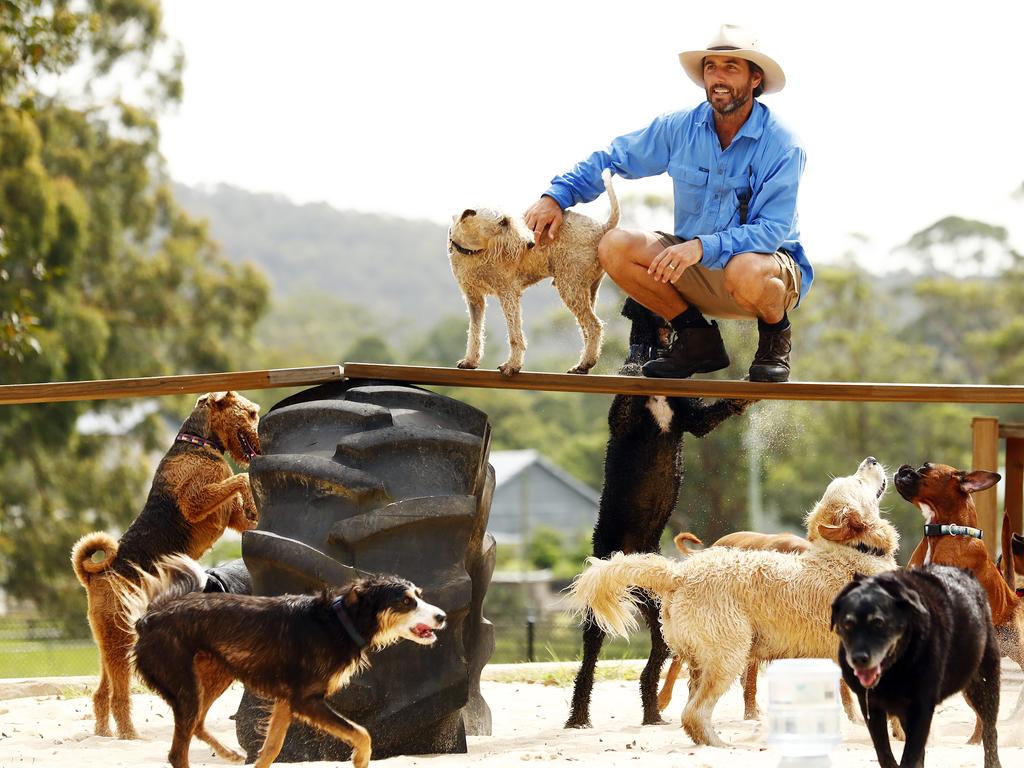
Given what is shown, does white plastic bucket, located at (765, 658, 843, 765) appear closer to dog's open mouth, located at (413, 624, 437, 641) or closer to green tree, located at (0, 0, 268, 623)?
dog's open mouth, located at (413, 624, 437, 641)

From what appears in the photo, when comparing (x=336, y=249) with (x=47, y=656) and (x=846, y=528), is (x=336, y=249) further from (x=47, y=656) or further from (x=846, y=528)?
(x=846, y=528)

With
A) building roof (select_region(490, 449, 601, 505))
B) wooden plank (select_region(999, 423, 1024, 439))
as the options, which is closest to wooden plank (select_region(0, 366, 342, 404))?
wooden plank (select_region(999, 423, 1024, 439))

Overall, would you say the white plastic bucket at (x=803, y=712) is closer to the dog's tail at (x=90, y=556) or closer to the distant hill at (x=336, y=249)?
the dog's tail at (x=90, y=556)

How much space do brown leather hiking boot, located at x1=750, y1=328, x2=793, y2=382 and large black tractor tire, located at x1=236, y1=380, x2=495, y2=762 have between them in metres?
1.38

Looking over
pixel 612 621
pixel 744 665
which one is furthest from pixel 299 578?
pixel 744 665

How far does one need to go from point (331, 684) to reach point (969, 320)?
50.3 metres

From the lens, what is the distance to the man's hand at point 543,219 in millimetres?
6383

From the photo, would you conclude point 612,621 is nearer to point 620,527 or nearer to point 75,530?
point 620,527

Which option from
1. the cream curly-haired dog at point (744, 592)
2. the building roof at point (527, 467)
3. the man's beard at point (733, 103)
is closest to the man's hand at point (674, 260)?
the man's beard at point (733, 103)

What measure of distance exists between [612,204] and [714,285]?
598 millimetres

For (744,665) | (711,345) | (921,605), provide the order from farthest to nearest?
(711,345) → (744,665) → (921,605)

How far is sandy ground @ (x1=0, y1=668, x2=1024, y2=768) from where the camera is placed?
18.1 feet

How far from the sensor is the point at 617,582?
593 cm

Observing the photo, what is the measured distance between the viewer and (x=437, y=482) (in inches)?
220
